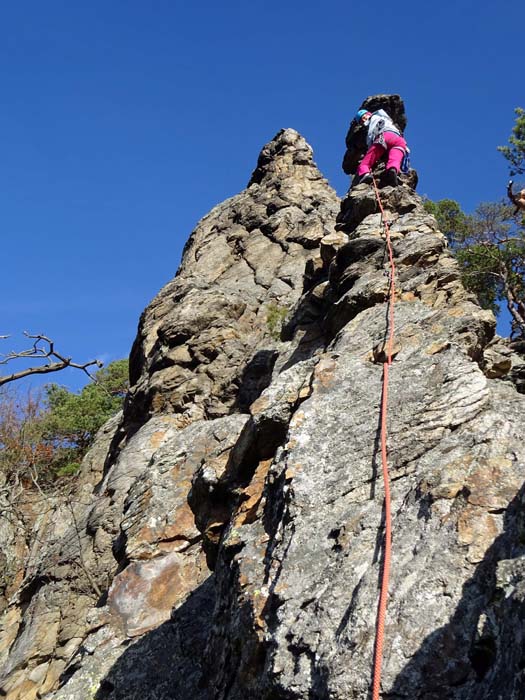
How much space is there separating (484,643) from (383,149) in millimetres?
16243

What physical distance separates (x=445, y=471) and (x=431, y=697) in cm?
201

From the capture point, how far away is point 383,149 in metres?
18.3

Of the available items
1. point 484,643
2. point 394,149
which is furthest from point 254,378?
point 484,643

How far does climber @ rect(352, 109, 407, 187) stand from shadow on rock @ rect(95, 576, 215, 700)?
11545 mm

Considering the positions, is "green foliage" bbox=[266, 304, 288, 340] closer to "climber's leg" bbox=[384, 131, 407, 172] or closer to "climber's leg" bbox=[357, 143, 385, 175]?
"climber's leg" bbox=[357, 143, 385, 175]

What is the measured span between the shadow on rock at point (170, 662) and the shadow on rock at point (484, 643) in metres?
4.14

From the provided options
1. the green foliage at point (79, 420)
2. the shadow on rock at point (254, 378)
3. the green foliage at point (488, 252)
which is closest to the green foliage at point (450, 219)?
the green foliage at point (488, 252)

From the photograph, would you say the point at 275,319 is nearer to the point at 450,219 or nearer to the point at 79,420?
the point at 450,219

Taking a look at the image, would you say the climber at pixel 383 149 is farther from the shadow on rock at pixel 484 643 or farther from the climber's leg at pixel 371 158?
the shadow on rock at pixel 484 643

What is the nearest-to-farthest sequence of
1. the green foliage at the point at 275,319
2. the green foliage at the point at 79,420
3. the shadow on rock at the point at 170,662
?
the shadow on rock at the point at 170,662 → the green foliage at the point at 275,319 → the green foliage at the point at 79,420

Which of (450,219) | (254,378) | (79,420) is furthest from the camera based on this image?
(79,420)

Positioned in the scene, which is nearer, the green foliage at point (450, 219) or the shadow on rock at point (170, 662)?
the shadow on rock at point (170, 662)

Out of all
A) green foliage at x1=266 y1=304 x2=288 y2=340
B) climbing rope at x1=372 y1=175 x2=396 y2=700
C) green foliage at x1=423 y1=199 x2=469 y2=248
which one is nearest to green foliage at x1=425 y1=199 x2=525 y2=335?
green foliage at x1=423 y1=199 x2=469 y2=248

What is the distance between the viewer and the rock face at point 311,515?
483 cm
